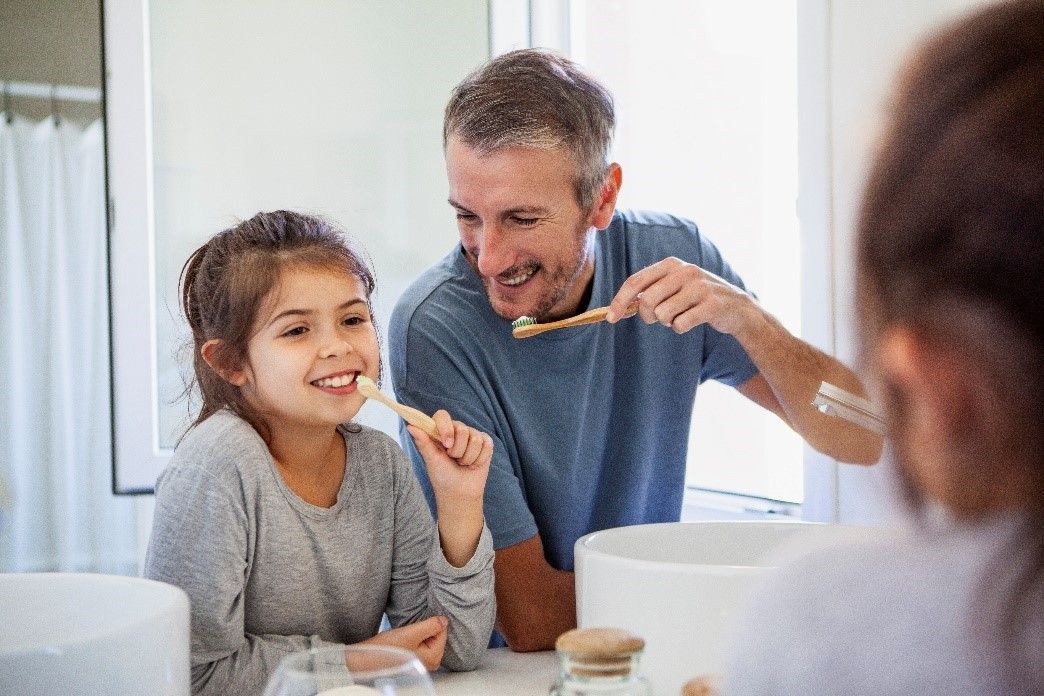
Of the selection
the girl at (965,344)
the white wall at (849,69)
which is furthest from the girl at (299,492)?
the girl at (965,344)

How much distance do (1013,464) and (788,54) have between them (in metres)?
1.41

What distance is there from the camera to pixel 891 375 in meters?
0.33

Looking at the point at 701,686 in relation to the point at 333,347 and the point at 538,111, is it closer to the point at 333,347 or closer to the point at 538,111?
the point at 333,347

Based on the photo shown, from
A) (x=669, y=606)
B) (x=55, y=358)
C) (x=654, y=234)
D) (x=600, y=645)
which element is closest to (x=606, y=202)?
(x=654, y=234)

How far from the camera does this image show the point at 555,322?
118cm

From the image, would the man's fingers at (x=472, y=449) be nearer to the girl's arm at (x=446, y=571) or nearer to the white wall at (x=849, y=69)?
the girl's arm at (x=446, y=571)

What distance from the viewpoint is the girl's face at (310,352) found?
0.98m

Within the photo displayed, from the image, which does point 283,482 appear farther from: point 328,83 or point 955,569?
point 328,83

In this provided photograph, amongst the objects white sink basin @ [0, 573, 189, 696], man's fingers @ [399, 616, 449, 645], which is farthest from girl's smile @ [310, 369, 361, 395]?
white sink basin @ [0, 573, 189, 696]

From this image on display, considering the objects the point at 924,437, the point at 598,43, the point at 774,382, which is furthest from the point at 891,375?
the point at 598,43

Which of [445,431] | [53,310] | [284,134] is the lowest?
[445,431]

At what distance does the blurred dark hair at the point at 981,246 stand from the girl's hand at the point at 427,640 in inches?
24.3

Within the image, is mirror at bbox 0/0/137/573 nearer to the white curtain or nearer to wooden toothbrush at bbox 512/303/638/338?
the white curtain

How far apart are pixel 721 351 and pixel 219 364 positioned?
595 millimetres
